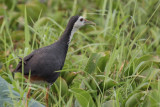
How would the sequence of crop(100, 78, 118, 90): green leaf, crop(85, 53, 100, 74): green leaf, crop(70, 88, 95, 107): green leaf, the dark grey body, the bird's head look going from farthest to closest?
the bird's head
crop(85, 53, 100, 74): green leaf
the dark grey body
crop(100, 78, 118, 90): green leaf
crop(70, 88, 95, 107): green leaf

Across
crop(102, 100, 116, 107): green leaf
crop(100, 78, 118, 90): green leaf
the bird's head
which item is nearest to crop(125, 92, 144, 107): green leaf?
crop(102, 100, 116, 107): green leaf

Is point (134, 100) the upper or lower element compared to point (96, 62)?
lower

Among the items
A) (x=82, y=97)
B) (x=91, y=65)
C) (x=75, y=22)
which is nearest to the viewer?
(x=82, y=97)

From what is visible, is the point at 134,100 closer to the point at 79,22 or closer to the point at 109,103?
the point at 109,103

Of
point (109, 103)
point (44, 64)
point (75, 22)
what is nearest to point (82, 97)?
point (109, 103)

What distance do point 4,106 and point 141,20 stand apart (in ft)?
8.61

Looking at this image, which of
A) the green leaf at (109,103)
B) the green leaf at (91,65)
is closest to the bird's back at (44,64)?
the green leaf at (91,65)

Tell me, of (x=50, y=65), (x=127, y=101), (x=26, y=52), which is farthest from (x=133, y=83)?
(x=26, y=52)

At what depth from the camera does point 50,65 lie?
2748 mm

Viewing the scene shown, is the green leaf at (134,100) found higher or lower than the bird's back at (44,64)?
lower

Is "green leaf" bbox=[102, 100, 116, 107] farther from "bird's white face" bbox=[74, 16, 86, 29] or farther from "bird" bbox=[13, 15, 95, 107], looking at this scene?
"bird's white face" bbox=[74, 16, 86, 29]

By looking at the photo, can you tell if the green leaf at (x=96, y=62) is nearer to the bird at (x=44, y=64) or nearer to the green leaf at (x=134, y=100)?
the bird at (x=44, y=64)

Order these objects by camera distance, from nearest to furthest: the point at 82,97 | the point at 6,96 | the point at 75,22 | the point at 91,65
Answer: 1. the point at 82,97
2. the point at 6,96
3. the point at 91,65
4. the point at 75,22

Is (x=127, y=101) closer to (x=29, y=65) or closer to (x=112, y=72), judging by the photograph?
(x=112, y=72)
